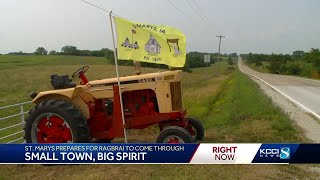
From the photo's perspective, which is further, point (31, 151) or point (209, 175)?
point (209, 175)

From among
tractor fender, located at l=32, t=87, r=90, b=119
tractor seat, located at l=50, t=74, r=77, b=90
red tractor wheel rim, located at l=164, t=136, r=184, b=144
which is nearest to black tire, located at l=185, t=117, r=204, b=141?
red tractor wheel rim, located at l=164, t=136, r=184, b=144

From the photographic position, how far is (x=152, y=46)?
→ 7348mm

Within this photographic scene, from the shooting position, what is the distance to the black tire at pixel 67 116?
711 centimetres

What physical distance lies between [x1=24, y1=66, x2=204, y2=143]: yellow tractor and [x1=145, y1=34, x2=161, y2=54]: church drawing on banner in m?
0.48

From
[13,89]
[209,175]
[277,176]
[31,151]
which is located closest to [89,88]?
[31,151]

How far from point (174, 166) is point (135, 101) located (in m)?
1.94

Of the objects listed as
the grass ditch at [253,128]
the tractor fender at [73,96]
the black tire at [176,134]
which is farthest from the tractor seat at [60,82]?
the grass ditch at [253,128]

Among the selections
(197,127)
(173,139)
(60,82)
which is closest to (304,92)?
(197,127)

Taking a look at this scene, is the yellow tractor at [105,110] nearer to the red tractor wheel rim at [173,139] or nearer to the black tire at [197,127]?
the red tractor wheel rim at [173,139]

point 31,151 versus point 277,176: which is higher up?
point 31,151

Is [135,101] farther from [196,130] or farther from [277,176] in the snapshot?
[277,176]

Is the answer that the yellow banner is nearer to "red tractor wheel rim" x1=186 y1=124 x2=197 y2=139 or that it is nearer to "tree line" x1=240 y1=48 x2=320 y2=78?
"red tractor wheel rim" x1=186 y1=124 x2=197 y2=139

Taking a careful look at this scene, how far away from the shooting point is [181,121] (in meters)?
7.89

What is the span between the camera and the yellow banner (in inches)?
279
